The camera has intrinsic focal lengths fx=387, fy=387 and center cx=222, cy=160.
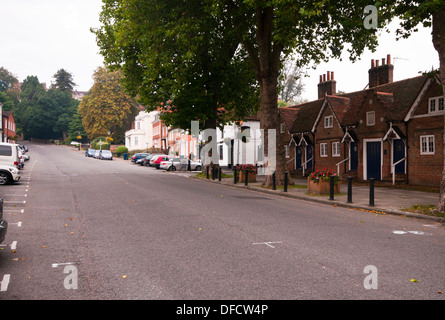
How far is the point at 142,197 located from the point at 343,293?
1150cm

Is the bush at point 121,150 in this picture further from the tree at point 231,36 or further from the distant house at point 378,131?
the tree at point 231,36

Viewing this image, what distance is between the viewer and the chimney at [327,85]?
34.2 m

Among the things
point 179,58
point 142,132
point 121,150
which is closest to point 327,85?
point 179,58

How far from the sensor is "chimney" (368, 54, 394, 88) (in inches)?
1124

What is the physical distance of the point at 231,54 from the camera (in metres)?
29.3

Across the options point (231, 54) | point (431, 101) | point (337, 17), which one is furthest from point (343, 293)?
point (231, 54)

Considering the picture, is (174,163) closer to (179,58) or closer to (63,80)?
(179,58)

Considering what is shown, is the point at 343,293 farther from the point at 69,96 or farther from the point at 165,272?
the point at 69,96

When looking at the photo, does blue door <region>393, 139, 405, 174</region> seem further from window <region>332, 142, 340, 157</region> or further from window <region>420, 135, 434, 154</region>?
window <region>332, 142, 340, 157</region>

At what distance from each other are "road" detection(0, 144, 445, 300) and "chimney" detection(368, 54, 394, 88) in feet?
64.7

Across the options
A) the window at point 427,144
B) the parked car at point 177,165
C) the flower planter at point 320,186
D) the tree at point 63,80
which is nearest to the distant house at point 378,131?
the window at point 427,144

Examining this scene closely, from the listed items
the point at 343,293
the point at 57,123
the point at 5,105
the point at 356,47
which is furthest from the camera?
the point at 57,123

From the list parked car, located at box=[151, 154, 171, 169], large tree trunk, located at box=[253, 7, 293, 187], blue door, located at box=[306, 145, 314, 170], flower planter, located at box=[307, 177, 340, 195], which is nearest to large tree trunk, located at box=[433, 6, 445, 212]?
flower planter, located at box=[307, 177, 340, 195]

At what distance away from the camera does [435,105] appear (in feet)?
70.9
